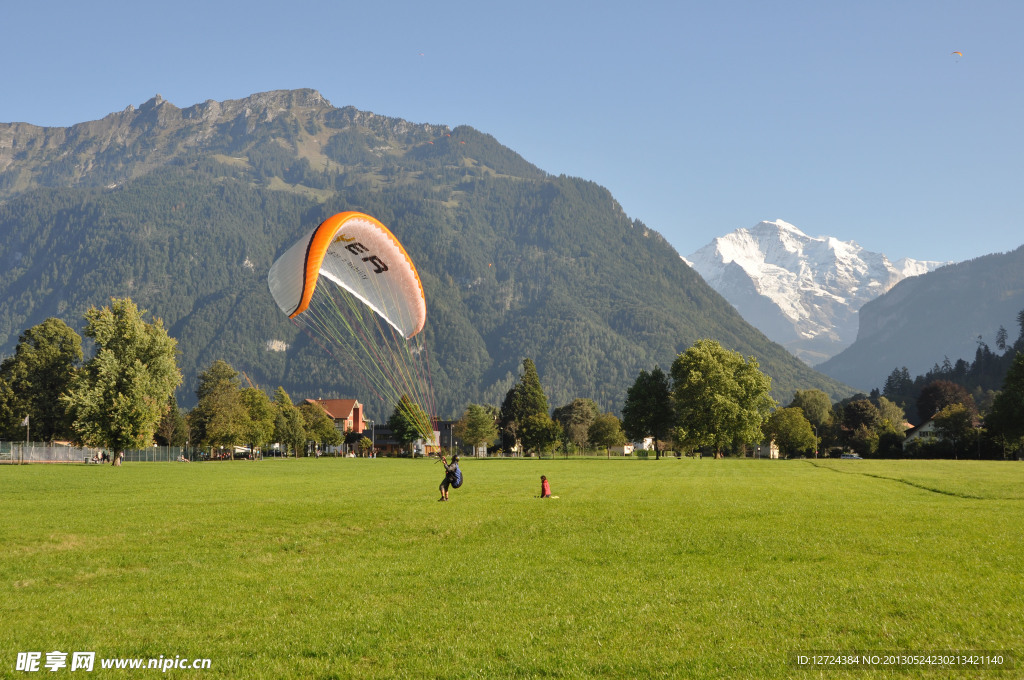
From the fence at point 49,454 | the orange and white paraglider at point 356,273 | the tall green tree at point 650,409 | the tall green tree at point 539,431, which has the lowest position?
the fence at point 49,454

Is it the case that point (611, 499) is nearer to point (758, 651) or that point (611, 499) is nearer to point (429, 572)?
point (429, 572)

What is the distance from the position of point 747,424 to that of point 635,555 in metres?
70.2

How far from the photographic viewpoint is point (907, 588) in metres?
12.2

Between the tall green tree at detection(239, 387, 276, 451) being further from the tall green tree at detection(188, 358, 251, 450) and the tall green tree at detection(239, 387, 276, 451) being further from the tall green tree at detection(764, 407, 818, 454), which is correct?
the tall green tree at detection(764, 407, 818, 454)

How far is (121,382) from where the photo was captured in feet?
204

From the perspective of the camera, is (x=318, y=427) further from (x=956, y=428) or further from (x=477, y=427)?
(x=956, y=428)

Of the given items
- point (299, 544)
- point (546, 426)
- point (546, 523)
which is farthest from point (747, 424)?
point (299, 544)

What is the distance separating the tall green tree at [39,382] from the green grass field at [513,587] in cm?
5802

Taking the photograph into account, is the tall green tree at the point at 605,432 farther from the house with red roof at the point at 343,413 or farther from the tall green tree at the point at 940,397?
the house with red roof at the point at 343,413

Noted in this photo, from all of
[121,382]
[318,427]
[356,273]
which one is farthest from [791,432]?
[356,273]

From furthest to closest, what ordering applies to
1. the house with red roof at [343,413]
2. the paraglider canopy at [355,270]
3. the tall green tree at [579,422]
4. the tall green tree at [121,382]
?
1. the house with red roof at [343,413]
2. the tall green tree at [579,422]
3. the tall green tree at [121,382]
4. the paraglider canopy at [355,270]

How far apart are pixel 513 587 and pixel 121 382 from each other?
58895 millimetres

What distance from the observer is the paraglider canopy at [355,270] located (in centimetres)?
2342

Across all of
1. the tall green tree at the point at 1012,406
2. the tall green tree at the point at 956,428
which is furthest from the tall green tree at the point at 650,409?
the tall green tree at the point at 956,428
